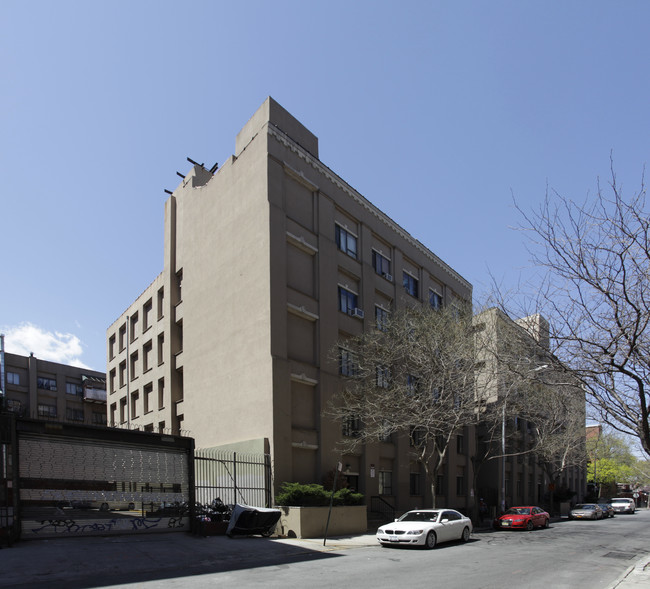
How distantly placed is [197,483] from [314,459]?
218 inches

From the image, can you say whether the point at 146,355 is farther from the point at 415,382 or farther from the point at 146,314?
the point at 415,382

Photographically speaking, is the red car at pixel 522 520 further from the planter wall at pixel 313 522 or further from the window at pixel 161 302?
the window at pixel 161 302

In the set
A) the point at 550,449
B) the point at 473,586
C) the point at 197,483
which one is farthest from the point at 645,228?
the point at 550,449

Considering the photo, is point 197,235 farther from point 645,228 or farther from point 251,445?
point 645,228

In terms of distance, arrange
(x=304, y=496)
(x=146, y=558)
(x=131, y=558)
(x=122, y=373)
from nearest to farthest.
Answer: (x=131, y=558)
(x=146, y=558)
(x=304, y=496)
(x=122, y=373)

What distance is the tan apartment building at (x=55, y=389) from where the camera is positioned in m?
57.2

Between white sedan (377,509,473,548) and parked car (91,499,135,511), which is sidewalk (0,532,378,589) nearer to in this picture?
parked car (91,499,135,511)

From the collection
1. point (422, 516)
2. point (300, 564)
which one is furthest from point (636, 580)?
point (422, 516)

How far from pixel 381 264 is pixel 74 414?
41242 mm

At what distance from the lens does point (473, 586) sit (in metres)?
11.6

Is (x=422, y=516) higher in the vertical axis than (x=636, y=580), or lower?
lower

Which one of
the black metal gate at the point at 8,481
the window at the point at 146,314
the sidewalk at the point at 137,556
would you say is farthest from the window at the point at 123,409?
the black metal gate at the point at 8,481

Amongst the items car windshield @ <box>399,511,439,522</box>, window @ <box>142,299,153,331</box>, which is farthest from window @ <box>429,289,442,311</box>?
car windshield @ <box>399,511,439,522</box>

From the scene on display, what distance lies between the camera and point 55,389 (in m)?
59.8
